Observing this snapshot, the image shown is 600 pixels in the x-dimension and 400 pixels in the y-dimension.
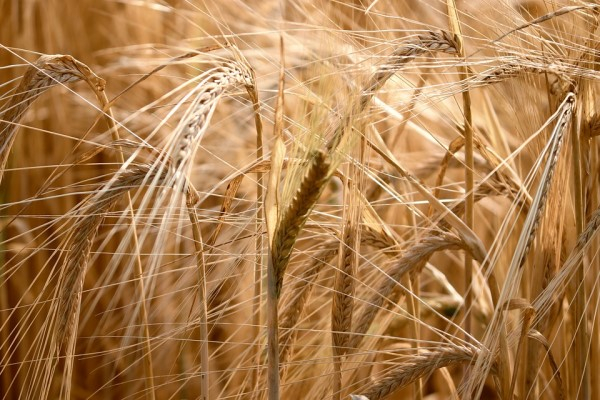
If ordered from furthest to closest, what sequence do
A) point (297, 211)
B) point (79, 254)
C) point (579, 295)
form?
point (579, 295) → point (79, 254) → point (297, 211)

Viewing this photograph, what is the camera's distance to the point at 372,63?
887 millimetres

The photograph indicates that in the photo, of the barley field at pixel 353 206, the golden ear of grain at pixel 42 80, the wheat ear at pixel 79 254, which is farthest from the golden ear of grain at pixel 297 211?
the golden ear of grain at pixel 42 80

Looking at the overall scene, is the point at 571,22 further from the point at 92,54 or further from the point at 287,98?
the point at 92,54

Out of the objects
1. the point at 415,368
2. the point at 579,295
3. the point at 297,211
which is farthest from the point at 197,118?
the point at 579,295

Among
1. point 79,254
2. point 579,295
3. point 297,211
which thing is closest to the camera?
point 297,211

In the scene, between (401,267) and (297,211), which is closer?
(297,211)

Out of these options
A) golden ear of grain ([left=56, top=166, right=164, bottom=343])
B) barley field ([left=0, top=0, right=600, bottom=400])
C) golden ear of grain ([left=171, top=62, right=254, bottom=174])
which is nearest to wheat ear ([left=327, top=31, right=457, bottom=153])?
barley field ([left=0, top=0, right=600, bottom=400])

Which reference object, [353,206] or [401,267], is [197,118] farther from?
[401,267]

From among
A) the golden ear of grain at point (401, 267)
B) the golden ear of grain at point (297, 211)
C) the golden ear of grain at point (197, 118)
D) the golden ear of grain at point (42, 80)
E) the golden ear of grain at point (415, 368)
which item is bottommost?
the golden ear of grain at point (415, 368)

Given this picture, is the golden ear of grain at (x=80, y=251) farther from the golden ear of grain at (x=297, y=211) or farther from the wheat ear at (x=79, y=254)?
the golden ear of grain at (x=297, y=211)

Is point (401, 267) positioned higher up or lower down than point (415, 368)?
higher up

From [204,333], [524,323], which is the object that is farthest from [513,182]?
[204,333]

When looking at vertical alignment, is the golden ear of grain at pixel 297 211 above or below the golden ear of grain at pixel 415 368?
above

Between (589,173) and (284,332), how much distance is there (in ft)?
1.28
